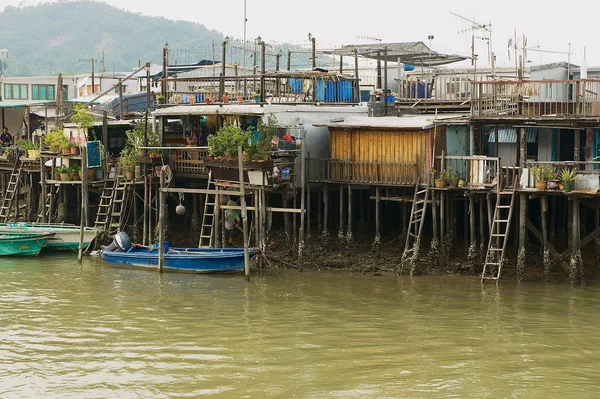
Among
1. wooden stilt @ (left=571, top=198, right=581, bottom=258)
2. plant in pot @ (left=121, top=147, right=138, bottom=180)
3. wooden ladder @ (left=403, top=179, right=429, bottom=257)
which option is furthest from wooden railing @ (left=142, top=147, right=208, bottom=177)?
wooden stilt @ (left=571, top=198, right=581, bottom=258)

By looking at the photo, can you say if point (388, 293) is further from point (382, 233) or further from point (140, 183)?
point (140, 183)

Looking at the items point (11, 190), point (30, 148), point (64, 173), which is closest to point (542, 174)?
point (64, 173)

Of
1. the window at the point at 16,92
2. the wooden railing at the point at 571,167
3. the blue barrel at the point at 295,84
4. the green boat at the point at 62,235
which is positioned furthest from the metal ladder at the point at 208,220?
the window at the point at 16,92

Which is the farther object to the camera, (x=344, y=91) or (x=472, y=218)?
(x=344, y=91)

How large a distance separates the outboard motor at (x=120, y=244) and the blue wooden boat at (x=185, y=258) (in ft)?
0.42

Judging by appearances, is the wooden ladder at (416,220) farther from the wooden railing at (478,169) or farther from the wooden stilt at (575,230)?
the wooden stilt at (575,230)

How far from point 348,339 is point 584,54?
12219mm

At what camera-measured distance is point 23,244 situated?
104ft

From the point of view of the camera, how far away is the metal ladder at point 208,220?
29797 mm

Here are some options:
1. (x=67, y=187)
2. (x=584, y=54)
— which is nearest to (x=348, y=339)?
(x=584, y=54)

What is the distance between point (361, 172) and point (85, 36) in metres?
106

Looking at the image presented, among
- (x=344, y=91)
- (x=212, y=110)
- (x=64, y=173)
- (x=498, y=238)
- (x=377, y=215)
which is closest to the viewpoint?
(x=498, y=238)

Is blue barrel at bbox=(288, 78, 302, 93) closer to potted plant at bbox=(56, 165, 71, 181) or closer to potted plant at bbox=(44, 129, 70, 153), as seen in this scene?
potted plant at bbox=(44, 129, 70, 153)

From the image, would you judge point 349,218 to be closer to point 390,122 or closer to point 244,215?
point 390,122
